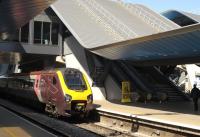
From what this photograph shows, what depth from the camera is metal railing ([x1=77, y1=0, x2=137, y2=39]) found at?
35797 mm

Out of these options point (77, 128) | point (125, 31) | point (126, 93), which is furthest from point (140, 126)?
point (125, 31)

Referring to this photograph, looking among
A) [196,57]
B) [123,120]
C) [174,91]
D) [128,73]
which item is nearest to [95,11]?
[128,73]

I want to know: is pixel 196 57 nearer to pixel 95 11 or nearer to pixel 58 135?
pixel 58 135

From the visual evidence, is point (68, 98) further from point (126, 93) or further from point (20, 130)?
point (126, 93)

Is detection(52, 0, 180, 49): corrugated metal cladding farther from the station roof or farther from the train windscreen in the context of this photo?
the train windscreen

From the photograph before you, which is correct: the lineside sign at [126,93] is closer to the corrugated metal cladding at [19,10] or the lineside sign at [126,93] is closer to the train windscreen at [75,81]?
A: the train windscreen at [75,81]

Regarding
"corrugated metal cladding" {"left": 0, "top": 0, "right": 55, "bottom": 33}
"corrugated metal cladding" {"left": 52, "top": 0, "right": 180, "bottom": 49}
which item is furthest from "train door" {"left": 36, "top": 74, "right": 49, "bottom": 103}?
"corrugated metal cladding" {"left": 52, "top": 0, "right": 180, "bottom": 49}

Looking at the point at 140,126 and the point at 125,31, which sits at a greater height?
the point at 125,31

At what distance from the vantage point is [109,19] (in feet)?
127

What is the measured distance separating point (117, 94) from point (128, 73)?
6.30 ft

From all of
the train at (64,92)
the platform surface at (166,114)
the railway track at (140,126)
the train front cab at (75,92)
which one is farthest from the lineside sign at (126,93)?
the train front cab at (75,92)

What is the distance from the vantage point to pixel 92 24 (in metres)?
36.4

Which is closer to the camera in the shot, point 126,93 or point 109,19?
point 126,93

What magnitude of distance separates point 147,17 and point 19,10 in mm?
27433
